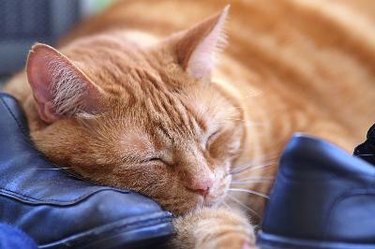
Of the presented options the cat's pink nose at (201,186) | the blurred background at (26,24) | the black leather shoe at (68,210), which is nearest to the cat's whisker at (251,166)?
the cat's pink nose at (201,186)

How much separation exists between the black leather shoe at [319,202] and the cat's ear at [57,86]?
44 centimetres

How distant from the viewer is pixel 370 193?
0.96 metres

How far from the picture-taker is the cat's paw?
1.09m

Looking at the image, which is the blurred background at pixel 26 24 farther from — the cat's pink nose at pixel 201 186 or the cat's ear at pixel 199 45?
the cat's pink nose at pixel 201 186

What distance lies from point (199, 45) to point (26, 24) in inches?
57.8

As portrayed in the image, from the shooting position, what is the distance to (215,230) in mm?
1141

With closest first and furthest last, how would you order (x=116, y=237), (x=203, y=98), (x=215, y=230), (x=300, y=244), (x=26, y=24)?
1. (x=300, y=244)
2. (x=116, y=237)
3. (x=215, y=230)
4. (x=203, y=98)
5. (x=26, y=24)

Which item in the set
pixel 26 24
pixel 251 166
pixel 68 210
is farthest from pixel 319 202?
pixel 26 24

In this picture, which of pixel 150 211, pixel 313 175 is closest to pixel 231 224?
pixel 150 211

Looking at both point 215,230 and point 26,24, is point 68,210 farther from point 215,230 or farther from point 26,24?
point 26,24

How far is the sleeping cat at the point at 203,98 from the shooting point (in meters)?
1.23

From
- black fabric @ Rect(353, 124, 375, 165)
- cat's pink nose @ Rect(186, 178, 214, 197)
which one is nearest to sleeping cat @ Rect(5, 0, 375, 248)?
cat's pink nose @ Rect(186, 178, 214, 197)

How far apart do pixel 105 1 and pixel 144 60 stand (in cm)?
151

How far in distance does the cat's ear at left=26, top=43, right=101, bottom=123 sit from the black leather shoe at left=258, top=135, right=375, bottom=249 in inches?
17.3
